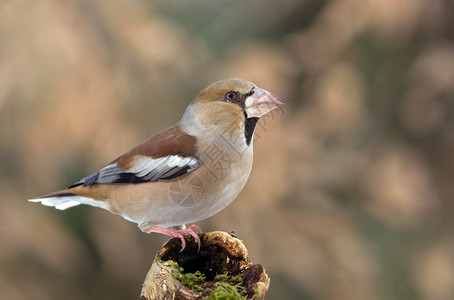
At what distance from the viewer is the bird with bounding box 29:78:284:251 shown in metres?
2.79

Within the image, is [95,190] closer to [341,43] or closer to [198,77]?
[198,77]

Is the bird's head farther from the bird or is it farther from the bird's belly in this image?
the bird's belly

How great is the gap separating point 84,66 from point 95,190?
239cm

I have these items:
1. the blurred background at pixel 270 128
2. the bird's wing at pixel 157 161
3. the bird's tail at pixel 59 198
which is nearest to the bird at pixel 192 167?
the bird's wing at pixel 157 161

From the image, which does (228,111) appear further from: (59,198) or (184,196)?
(59,198)

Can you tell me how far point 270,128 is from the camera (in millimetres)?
5562

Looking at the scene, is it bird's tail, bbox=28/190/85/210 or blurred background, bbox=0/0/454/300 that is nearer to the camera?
bird's tail, bbox=28/190/85/210

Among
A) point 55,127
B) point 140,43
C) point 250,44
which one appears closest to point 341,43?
point 250,44

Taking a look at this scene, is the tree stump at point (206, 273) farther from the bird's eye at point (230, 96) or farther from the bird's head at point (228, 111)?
the bird's eye at point (230, 96)

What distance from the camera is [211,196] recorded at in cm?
278

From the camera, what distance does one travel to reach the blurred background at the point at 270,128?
4961 mm

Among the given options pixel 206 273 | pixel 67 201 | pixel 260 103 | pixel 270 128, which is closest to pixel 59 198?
pixel 67 201

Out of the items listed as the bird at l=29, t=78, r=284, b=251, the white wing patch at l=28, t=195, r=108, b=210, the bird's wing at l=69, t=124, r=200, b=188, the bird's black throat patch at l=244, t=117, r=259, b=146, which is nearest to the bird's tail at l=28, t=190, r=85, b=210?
the white wing patch at l=28, t=195, r=108, b=210

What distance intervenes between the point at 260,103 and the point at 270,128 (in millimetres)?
2734
